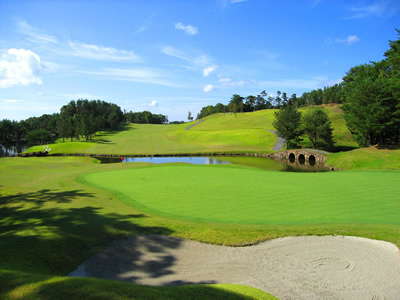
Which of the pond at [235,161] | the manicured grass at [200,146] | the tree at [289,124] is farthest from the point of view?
the manicured grass at [200,146]

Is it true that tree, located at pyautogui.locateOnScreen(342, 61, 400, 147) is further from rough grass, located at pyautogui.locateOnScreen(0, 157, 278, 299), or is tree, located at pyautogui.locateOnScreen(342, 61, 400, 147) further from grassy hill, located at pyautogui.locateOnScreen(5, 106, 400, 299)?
rough grass, located at pyautogui.locateOnScreen(0, 157, 278, 299)

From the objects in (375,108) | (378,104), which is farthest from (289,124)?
(378,104)

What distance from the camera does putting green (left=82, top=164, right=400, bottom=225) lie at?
10.3 metres

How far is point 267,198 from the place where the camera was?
42.3 ft

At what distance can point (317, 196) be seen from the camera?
13273mm

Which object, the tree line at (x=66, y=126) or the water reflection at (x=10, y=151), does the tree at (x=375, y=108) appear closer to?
the tree line at (x=66, y=126)

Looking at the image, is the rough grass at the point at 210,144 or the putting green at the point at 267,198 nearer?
the putting green at the point at 267,198

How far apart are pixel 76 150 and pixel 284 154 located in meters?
52.0

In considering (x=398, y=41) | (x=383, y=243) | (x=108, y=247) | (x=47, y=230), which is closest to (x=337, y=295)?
(x=383, y=243)

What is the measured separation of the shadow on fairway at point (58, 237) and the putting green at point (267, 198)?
221 centimetres

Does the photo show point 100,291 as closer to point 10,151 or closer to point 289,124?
point 289,124

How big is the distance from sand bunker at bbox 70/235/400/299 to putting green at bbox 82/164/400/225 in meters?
2.22

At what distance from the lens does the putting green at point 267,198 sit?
10.3m

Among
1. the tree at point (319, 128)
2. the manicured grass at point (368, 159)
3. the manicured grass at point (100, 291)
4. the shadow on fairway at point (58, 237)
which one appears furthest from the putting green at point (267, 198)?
the tree at point (319, 128)
